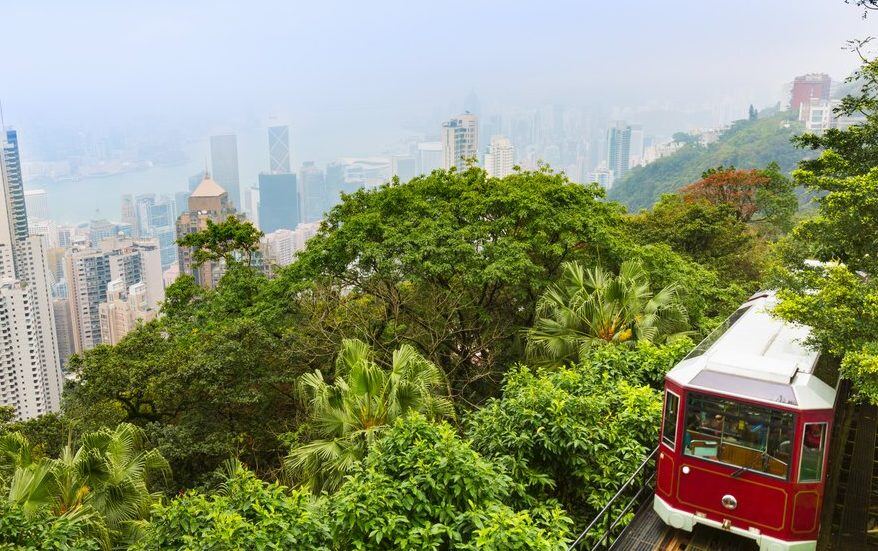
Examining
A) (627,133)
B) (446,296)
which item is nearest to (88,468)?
(446,296)

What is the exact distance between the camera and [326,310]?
14477 millimetres

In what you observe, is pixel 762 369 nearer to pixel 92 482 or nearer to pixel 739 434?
pixel 739 434

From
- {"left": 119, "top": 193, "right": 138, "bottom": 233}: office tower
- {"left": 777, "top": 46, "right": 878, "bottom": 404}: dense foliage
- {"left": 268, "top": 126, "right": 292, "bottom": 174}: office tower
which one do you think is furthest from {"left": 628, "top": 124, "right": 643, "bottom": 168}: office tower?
{"left": 777, "top": 46, "right": 878, "bottom": 404}: dense foliage

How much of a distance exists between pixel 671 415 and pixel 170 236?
13599 centimetres

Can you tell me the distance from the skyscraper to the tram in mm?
117406

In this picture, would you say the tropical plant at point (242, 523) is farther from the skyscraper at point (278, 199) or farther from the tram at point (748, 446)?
the skyscraper at point (278, 199)

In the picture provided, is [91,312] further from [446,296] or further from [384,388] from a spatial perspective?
[384,388]

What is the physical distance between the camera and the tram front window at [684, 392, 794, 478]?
6461 mm

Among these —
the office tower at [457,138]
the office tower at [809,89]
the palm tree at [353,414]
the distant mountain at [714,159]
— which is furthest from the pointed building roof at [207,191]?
the office tower at [809,89]

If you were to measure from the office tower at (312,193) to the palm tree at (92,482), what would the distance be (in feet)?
378

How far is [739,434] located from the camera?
22.0 ft

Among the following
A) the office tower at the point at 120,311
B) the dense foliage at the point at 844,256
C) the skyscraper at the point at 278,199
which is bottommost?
the office tower at the point at 120,311

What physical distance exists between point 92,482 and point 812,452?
837 cm

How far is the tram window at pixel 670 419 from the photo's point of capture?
705 cm
